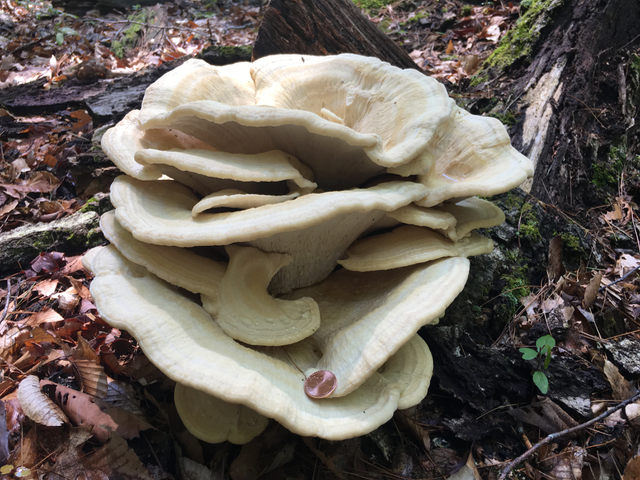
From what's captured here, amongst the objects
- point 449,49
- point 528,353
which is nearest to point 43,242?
point 528,353

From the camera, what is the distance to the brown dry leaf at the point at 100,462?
185 cm

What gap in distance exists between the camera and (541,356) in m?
2.40

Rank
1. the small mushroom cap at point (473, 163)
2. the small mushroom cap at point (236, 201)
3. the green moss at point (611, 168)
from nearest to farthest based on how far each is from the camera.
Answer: the small mushroom cap at point (236, 201)
the small mushroom cap at point (473, 163)
the green moss at point (611, 168)

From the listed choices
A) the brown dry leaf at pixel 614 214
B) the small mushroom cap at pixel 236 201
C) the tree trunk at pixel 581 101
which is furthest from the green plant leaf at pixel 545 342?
the brown dry leaf at pixel 614 214

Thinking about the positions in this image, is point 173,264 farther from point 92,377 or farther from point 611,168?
point 611,168

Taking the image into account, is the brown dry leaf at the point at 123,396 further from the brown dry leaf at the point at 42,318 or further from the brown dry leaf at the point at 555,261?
the brown dry leaf at the point at 555,261

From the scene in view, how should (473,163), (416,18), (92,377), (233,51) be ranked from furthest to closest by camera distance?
(416,18), (233,51), (473,163), (92,377)

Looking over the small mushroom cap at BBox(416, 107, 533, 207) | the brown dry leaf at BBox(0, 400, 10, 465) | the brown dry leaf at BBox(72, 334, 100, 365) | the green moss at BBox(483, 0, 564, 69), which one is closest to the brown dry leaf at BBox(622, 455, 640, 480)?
the small mushroom cap at BBox(416, 107, 533, 207)

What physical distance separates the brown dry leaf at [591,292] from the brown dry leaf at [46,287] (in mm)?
4227

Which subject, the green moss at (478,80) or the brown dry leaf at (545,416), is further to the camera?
the green moss at (478,80)

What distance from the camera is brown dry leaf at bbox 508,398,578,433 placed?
219 cm

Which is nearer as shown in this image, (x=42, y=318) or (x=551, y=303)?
(x=42, y=318)

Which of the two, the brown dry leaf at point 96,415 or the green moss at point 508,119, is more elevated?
the green moss at point 508,119

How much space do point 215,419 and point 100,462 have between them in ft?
1.91
